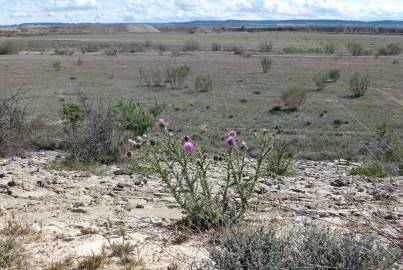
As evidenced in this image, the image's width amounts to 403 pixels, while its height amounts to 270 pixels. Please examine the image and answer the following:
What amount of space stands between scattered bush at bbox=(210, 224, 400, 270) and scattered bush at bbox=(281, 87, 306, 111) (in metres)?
16.5

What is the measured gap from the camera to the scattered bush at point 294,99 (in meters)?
20.4

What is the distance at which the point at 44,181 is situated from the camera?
7.88 m

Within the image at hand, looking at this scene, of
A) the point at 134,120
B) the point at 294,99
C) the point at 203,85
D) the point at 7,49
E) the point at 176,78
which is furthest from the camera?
the point at 7,49

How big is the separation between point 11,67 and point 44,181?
112 feet

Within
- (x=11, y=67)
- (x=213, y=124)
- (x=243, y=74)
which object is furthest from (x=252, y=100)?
(x=11, y=67)

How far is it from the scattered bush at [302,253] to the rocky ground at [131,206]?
21 cm

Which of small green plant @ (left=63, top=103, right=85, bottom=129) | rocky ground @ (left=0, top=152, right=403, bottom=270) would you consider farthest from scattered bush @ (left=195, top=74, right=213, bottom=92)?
rocky ground @ (left=0, top=152, right=403, bottom=270)

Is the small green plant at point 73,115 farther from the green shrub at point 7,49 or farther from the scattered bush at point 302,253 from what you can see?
the green shrub at point 7,49

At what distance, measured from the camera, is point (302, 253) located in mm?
3611

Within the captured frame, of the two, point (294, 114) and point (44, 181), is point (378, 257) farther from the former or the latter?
point (294, 114)

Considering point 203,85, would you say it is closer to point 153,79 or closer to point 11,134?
point 153,79

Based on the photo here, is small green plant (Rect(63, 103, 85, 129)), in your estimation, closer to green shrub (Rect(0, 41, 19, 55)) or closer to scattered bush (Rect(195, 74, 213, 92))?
scattered bush (Rect(195, 74, 213, 92))

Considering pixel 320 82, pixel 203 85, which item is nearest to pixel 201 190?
pixel 203 85

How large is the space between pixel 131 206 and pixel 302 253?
3308mm
